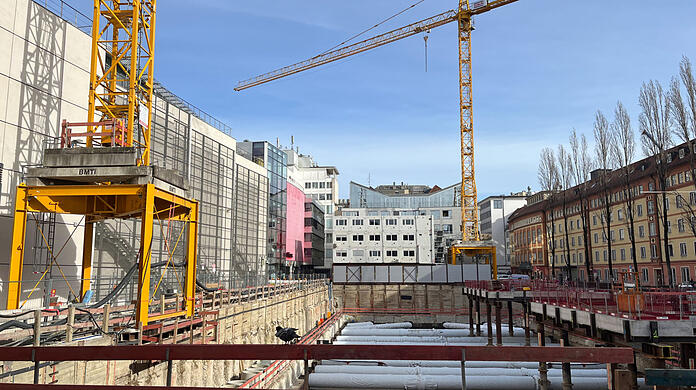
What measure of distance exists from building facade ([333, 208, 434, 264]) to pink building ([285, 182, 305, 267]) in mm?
8897

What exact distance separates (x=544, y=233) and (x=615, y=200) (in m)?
22.6

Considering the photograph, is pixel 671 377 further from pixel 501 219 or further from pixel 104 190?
pixel 501 219

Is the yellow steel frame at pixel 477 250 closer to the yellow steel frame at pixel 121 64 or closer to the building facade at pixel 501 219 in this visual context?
the yellow steel frame at pixel 121 64

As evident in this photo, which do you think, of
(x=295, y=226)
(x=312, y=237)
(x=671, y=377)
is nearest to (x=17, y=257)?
(x=671, y=377)

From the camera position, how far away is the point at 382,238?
85.2 m

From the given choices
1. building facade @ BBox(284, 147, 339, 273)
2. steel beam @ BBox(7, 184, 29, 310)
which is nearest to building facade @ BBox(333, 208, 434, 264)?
building facade @ BBox(284, 147, 339, 273)

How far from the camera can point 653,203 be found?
5388cm

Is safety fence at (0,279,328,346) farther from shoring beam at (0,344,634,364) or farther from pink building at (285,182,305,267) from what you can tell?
pink building at (285,182,305,267)

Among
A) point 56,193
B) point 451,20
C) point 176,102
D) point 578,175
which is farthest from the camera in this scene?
point 451,20

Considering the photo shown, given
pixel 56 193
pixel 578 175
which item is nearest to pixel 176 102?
pixel 56 193

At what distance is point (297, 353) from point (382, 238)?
80.6 m

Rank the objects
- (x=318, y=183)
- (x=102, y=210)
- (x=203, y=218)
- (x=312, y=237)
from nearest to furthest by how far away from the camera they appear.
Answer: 1. (x=102, y=210)
2. (x=203, y=218)
3. (x=312, y=237)
4. (x=318, y=183)

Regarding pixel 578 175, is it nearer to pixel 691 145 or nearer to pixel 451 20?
pixel 691 145

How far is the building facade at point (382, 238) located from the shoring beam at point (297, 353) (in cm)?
7981
